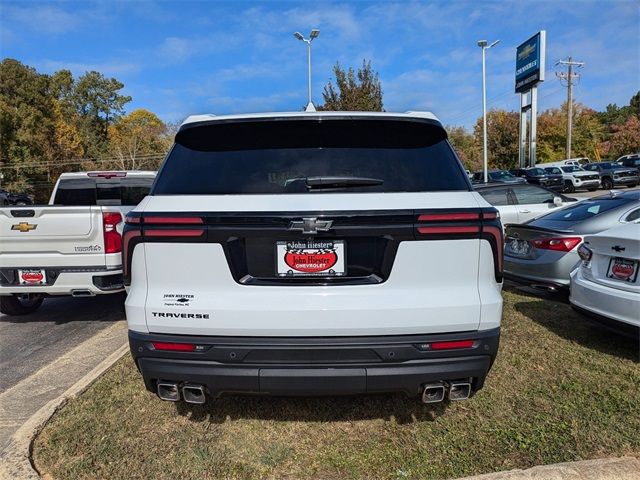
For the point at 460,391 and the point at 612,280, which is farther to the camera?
the point at 612,280

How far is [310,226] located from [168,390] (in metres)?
1.23

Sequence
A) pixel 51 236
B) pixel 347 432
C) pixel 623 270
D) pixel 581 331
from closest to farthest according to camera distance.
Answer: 1. pixel 347 432
2. pixel 623 270
3. pixel 581 331
4. pixel 51 236

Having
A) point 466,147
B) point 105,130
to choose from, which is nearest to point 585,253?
point 466,147

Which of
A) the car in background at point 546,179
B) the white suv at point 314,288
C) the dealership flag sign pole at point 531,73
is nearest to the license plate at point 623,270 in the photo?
the white suv at point 314,288

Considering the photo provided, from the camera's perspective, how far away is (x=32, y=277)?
17.2 ft

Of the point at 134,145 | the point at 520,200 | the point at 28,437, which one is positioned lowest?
the point at 28,437

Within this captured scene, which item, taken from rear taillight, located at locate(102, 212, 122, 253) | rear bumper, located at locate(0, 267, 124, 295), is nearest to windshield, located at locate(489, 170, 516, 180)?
rear taillight, located at locate(102, 212, 122, 253)

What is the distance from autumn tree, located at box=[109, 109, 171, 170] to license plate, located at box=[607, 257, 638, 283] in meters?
72.7

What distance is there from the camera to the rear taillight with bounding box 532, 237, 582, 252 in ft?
19.1

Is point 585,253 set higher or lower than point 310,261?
lower

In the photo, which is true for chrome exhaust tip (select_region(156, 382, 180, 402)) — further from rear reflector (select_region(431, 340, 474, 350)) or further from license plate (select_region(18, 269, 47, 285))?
license plate (select_region(18, 269, 47, 285))

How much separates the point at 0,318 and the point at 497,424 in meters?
6.26

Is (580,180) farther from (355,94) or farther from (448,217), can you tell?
(448,217)

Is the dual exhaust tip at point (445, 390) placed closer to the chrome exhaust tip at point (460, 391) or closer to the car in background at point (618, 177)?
the chrome exhaust tip at point (460, 391)
